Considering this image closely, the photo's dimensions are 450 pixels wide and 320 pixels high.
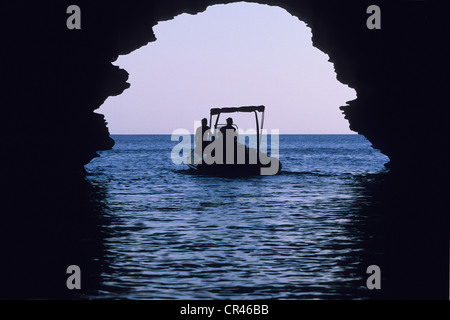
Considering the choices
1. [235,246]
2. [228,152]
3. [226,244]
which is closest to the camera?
[235,246]

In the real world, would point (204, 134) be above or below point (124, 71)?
below

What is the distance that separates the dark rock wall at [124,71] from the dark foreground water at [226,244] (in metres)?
2.92

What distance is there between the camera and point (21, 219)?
16.0 meters

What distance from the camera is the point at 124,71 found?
29.5m

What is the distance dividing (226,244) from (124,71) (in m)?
18.5

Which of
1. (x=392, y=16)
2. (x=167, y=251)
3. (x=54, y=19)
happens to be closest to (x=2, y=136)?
(x=54, y=19)

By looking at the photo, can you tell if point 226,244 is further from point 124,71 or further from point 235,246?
point 124,71

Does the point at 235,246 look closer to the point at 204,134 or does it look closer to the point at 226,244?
the point at 226,244

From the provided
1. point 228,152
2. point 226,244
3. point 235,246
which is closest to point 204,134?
point 228,152

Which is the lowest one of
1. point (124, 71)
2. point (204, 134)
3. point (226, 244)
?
point (226, 244)

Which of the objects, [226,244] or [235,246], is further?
[226,244]

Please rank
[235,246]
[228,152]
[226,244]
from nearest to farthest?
[235,246] → [226,244] → [228,152]

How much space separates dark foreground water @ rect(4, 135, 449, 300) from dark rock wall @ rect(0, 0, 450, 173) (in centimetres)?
292

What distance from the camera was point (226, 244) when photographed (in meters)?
12.4
